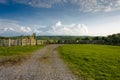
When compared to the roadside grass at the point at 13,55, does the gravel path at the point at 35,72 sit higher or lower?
higher

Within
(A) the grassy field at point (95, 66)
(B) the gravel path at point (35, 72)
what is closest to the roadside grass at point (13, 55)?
(B) the gravel path at point (35, 72)

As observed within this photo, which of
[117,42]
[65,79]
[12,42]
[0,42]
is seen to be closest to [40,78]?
[65,79]

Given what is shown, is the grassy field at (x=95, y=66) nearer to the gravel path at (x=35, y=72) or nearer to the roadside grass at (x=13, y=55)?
the gravel path at (x=35, y=72)

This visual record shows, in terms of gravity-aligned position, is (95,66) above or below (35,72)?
below

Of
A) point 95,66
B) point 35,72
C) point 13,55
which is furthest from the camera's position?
point 13,55

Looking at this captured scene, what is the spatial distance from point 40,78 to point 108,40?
231 ft

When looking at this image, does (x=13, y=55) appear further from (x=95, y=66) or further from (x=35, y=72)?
(x=95, y=66)

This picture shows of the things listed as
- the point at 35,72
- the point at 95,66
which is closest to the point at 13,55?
the point at 35,72

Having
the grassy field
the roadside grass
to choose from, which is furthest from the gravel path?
the roadside grass

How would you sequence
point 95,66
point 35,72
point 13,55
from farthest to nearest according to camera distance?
point 13,55 → point 95,66 → point 35,72

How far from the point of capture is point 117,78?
→ 985 centimetres

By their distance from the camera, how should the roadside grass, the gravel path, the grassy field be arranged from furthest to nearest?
the roadside grass < the grassy field < the gravel path

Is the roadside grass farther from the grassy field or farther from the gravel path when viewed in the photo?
the grassy field

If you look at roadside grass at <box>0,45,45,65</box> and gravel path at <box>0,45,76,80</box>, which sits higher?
gravel path at <box>0,45,76,80</box>
